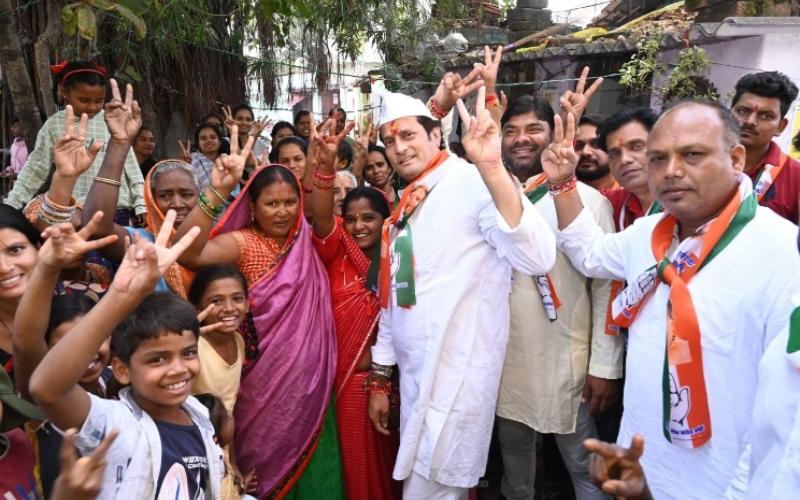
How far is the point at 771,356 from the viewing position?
4.31ft

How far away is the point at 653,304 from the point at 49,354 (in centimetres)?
177

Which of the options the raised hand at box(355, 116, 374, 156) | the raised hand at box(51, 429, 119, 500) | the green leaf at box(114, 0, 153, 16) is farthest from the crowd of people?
the raised hand at box(355, 116, 374, 156)

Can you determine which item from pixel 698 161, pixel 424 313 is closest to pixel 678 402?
pixel 698 161

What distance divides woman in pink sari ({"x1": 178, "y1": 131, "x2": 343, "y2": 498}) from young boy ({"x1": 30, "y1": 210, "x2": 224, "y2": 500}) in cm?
74

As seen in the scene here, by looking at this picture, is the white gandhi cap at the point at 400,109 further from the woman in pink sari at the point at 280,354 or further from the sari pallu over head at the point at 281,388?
the sari pallu over head at the point at 281,388

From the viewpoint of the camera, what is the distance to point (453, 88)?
2.92m

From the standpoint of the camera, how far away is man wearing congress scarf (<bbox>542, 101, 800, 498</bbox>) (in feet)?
5.61

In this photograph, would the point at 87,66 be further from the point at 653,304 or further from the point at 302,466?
the point at 653,304

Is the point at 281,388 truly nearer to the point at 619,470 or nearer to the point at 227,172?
the point at 227,172

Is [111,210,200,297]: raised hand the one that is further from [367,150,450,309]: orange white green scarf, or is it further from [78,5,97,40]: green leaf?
[78,5,97,40]: green leaf

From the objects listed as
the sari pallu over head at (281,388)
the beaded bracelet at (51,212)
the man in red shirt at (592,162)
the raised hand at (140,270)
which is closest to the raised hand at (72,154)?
the beaded bracelet at (51,212)

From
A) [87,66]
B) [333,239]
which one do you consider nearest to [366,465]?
[333,239]

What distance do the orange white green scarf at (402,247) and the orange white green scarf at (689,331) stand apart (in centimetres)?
105

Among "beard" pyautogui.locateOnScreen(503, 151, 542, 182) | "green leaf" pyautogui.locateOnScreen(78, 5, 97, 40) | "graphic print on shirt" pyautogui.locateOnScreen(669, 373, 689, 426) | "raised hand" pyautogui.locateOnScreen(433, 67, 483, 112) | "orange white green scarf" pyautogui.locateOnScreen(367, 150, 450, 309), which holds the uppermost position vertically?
"green leaf" pyautogui.locateOnScreen(78, 5, 97, 40)
